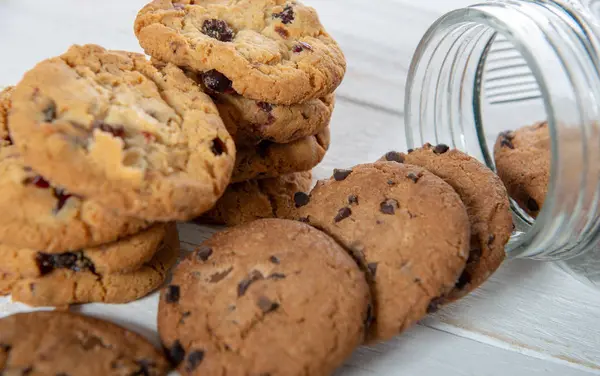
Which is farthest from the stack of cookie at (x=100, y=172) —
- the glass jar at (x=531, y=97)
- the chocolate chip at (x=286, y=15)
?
the glass jar at (x=531, y=97)

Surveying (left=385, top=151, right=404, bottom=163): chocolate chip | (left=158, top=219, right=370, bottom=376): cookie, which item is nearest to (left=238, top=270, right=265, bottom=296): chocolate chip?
(left=158, top=219, right=370, bottom=376): cookie

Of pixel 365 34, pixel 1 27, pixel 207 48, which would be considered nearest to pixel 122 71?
pixel 207 48

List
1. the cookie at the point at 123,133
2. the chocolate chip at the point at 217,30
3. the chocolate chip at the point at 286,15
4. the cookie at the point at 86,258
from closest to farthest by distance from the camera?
1. the cookie at the point at 123,133
2. the cookie at the point at 86,258
3. the chocolate chip at the point at 217,30
4. the chocolate chip at the point at 286,15

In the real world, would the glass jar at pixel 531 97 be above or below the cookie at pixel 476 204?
above

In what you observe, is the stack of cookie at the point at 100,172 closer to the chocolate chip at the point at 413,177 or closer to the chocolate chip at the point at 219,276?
the chocolate chip at the point at 219,276

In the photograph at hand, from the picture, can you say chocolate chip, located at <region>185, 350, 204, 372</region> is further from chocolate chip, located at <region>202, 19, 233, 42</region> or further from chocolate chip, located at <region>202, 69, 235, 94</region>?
chocolate chip, located at <region>202, 19, 233, 42</region>

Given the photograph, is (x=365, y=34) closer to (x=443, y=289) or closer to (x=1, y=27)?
(x=1, y=27)
